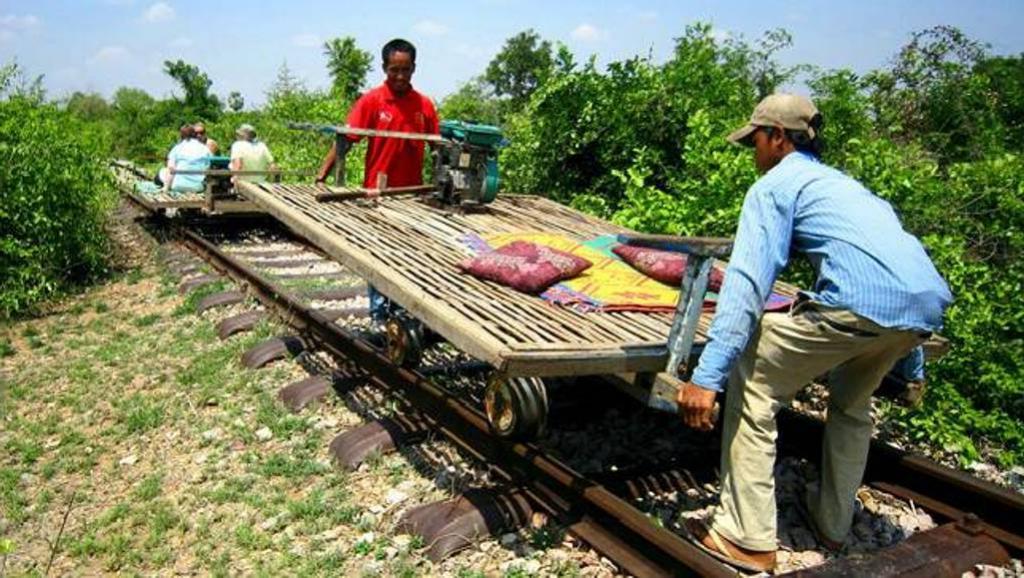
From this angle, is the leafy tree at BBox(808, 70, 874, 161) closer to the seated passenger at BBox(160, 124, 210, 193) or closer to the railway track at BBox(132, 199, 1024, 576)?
the railway track at BBox(132, 199, 1024, 576)

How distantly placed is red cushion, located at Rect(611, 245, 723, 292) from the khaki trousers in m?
0.97

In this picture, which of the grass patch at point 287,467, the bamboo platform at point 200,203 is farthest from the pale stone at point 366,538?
the bamboo platform at point 200,203

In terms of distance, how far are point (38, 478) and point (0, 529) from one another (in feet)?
1.85

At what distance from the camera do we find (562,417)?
495 cm

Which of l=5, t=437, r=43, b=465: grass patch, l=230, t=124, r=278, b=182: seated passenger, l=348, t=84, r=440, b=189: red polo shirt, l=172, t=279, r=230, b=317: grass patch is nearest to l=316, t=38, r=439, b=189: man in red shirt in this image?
l=348, t=84, r=440, b=189: red polo shirt

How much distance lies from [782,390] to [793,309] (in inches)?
13.6

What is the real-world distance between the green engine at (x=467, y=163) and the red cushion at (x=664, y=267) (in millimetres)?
1498

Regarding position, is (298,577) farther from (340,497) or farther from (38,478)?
(38,478)

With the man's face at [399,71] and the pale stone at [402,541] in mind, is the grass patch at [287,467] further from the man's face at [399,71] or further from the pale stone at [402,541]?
the man's face at [399,71]

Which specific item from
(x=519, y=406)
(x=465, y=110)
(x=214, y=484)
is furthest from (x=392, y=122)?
(x=465, y=110)

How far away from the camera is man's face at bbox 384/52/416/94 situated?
616cm

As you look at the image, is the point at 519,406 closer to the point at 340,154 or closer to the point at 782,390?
the point at 782,390

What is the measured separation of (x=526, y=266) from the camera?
4184 millimetres

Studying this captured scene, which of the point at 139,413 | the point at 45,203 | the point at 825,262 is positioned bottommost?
the point at 139,413
